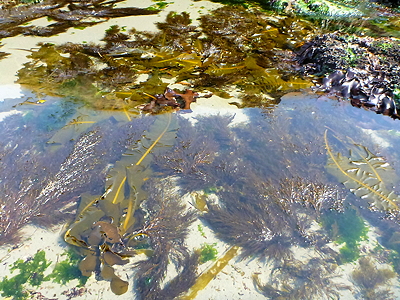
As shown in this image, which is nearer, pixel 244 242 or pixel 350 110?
pixel 244 242

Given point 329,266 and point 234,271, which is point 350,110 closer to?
point 329,266

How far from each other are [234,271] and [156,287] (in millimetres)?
448

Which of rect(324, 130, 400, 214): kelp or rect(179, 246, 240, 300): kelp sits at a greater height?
rect(324, 130, 400, 214): kelp

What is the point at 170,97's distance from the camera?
2906 millimetres

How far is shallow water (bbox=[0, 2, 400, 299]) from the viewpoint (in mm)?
1589

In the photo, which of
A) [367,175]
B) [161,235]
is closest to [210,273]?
[161,235]

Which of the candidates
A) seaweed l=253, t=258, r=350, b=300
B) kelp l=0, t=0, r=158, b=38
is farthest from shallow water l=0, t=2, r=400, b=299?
kelp l=0, t=0, r=158, b=38

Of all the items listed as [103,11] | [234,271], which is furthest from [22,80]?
[234,271]

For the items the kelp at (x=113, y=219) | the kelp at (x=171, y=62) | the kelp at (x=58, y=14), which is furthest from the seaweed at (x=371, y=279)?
the kelp at (x=58, y=14)

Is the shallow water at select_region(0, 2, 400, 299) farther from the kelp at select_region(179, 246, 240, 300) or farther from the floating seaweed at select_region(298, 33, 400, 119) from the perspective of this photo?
the floating seaweed at select_region(298, 33, 400, 119)

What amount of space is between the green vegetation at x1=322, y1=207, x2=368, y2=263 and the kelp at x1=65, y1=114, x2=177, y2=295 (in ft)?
4.06

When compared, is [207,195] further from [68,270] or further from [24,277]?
[24,277]

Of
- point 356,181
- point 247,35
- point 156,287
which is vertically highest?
point 247,35

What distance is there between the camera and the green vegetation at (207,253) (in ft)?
5.54
